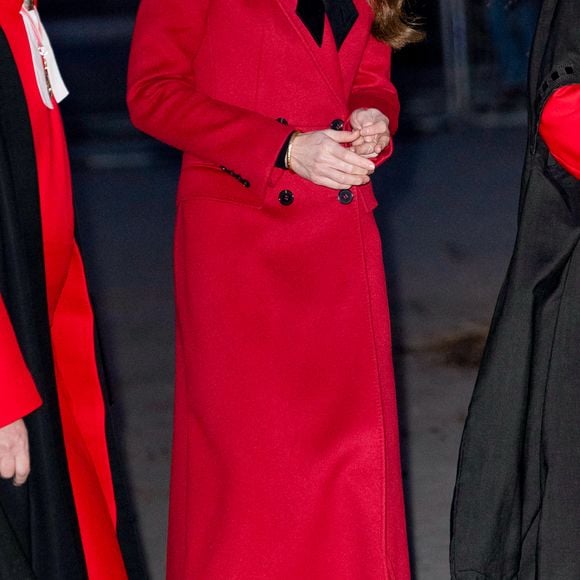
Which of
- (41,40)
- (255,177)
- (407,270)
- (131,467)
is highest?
(41,40)

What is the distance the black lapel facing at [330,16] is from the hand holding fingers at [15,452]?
1.05 m

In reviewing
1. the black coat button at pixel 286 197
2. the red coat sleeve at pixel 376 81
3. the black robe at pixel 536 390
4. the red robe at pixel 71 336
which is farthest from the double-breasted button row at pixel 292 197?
the red robe at pixel 71 336

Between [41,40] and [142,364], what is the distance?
3.68m

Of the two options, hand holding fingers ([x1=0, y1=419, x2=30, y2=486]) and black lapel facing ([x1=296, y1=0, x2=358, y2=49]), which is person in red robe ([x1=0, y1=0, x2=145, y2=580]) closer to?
hand holding fingers ([x1=0, y1=419, x2=30, y2=486])

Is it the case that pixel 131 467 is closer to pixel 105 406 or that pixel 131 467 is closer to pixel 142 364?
pixel 142 364

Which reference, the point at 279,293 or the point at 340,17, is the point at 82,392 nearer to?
the point at 279,293

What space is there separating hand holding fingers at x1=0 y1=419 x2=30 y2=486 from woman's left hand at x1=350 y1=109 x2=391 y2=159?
96 centimetres

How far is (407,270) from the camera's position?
688 cm

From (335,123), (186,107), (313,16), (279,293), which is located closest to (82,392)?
(279,293)

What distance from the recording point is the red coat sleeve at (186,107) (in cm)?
263

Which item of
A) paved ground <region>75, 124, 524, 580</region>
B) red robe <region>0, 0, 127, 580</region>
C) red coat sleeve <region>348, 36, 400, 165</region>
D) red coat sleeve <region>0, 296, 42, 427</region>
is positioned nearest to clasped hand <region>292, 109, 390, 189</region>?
red coat sleeve <region>348, 36, 400, 165</region>

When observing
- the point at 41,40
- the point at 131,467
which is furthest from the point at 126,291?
the point at 41,40

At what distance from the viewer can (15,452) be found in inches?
77.0

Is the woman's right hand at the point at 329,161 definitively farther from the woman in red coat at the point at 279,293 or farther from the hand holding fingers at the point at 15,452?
the hand holding fingers at the point at 15,452
